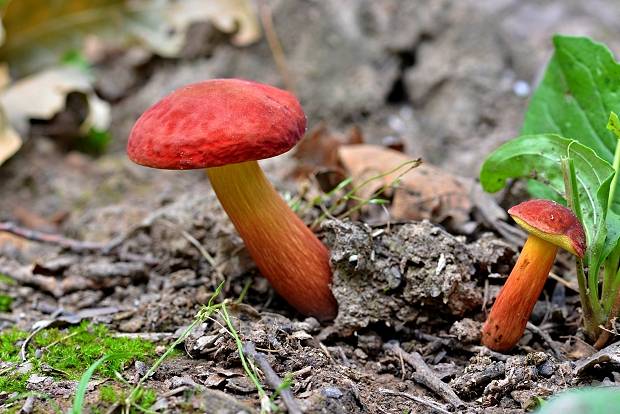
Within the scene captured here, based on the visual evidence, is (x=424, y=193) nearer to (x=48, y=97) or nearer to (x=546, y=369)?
(x=546, y=369)

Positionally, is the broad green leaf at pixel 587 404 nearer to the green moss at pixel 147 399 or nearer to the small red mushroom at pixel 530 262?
the small red mushroom at pixel 530 262

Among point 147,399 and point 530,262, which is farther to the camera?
point 530,262

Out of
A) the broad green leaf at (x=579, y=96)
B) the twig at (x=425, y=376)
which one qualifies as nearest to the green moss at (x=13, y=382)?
the twig at (x=425, y=376)

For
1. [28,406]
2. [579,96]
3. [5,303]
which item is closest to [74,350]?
[28,406]

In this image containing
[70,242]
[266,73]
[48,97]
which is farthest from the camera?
[266,73]

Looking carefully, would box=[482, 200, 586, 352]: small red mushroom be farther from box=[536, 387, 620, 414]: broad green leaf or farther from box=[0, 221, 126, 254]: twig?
box=[0, 221, 126, 254]: twig

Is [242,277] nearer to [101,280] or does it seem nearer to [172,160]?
[101,280]

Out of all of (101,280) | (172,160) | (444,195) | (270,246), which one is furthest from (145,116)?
(444,195)
